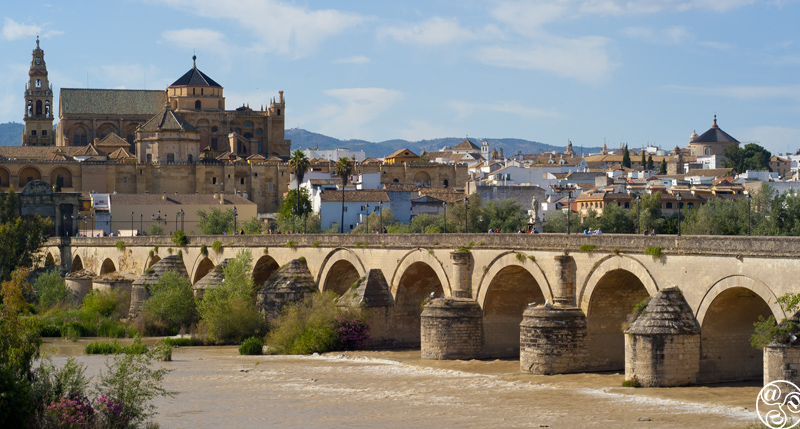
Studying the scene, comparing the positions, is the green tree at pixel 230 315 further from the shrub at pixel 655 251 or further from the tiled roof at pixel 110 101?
the tiled roof at pixel 110 101

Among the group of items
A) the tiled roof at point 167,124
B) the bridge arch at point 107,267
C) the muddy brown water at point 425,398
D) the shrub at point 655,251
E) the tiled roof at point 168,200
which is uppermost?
the tiled roof at point 167,124

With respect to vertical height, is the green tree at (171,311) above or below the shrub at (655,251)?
below

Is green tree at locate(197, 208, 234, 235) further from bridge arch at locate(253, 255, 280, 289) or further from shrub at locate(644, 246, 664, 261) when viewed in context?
shrub at locate(644, 246, 664, 261)

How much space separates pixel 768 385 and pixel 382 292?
661 inches

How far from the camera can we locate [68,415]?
18.7 meters

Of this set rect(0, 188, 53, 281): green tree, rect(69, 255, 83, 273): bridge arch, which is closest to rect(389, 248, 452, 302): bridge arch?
rect(0, 188, 53, 281): green tree

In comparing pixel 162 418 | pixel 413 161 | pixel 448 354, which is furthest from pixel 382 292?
pixel 413 161

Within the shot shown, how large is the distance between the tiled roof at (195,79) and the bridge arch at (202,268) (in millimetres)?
62564

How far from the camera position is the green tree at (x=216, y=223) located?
73688mm

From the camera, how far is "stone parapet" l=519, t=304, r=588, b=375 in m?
27.3

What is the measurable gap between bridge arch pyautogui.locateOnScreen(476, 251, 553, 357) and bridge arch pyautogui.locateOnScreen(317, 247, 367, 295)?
307 inches

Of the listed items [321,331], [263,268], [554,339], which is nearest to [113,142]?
[263,268]

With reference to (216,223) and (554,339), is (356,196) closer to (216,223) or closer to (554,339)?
(216,223)

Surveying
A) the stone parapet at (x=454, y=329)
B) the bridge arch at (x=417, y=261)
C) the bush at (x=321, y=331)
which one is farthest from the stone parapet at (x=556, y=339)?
the bush at (x=321, y=331)
